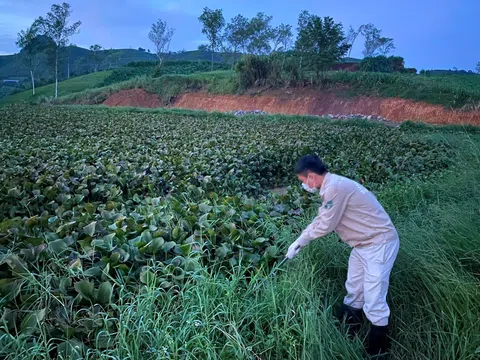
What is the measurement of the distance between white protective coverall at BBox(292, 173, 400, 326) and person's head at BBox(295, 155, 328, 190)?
0.06 meters

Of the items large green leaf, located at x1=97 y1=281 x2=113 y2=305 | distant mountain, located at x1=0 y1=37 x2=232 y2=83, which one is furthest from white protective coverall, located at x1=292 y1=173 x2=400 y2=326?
distant mountain, located at x1=0 y1=37 x2=232 y2=83

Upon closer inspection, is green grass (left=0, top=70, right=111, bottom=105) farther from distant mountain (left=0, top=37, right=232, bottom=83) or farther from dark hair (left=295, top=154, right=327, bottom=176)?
dark hair (left=295, top=154, right=327, bottom=176)

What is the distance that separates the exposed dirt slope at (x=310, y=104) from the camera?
70.3 feet

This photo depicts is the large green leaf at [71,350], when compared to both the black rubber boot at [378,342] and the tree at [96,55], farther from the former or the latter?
the tree at [96,55]

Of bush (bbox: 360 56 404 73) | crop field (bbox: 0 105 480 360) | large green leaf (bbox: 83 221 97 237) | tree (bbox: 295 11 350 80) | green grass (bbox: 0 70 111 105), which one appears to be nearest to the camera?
crop field (bbox: 0 105 480 360)

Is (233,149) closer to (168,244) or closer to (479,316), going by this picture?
(168,244)

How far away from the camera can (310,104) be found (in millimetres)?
27391

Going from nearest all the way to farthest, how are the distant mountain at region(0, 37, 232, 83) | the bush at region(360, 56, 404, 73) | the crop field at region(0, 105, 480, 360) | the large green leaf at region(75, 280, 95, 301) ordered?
the crop field at region(0, 105, 480, 360), the large green leaf at region(75, 280, 95, 301), the bush at region(360, 56, 404, 73), the distant mountain at region(0, 37, 232, 83)

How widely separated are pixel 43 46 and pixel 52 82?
12007 millimetres

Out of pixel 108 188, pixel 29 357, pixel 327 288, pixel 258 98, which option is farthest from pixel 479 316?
pixel 258 98

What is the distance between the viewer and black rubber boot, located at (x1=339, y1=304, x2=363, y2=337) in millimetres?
2777

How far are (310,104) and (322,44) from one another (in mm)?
5479

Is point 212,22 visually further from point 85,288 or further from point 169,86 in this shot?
point 85,288

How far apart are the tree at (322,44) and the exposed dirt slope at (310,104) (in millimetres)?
2309
